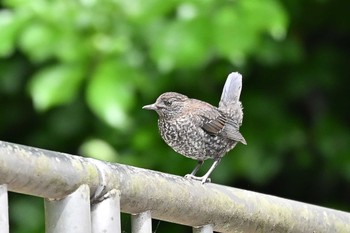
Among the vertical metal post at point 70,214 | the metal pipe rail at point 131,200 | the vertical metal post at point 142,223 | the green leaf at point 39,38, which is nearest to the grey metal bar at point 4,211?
the metal pipe rail at point 131,200

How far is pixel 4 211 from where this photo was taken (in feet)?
5.44

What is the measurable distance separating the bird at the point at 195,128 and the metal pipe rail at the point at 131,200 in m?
1.38

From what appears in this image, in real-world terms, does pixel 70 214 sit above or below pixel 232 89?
below

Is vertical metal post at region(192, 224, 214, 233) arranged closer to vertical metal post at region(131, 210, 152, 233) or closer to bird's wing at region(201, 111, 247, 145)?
vertical metal post at region(131, 210, 152, 233)

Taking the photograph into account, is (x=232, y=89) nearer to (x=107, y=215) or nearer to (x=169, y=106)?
(x=169, y=106)

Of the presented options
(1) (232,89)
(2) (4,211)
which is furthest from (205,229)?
(1) (232,89)

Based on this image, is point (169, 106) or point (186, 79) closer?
point (169, 106)

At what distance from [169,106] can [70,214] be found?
7.44 ft

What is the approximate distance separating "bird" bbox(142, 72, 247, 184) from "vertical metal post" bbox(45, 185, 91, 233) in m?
2.07

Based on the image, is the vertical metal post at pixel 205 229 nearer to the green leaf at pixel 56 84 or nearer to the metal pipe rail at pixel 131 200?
the metal pipe rail at pixel 131 200

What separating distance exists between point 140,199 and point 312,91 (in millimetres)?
4243

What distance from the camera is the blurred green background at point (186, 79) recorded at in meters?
4.34

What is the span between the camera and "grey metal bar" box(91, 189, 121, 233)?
1.86m

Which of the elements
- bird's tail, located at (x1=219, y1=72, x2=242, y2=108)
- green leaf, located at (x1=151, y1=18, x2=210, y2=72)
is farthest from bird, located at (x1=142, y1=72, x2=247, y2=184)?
green leaf, located at (x1=151, y1=18, x2=210, y2=72)
